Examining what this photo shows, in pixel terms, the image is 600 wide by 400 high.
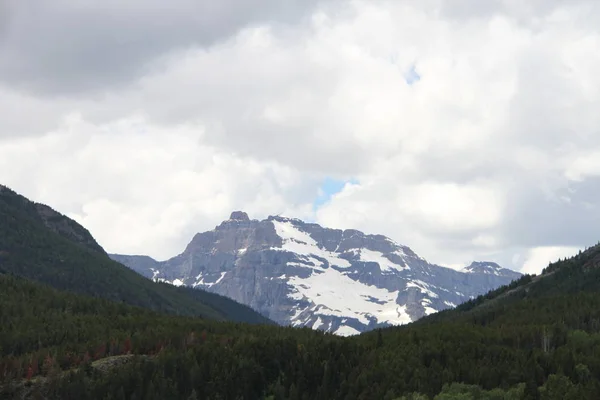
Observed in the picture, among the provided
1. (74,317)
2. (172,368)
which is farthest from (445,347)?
(74,317)

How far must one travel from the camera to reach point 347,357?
4938 inches

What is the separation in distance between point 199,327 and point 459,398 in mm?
91047

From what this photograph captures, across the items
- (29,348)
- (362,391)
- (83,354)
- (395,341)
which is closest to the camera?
(362,391)

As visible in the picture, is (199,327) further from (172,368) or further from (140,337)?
(172,368)

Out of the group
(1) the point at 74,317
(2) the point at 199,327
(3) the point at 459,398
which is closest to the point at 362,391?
(3) the point at 459,398

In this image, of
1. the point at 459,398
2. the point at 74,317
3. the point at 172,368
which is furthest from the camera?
the point at 74,317

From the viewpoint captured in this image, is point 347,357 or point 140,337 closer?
point 347,357

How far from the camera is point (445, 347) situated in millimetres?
129500

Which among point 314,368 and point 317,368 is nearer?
point 317,368

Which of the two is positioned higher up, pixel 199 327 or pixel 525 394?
pixel 199 327

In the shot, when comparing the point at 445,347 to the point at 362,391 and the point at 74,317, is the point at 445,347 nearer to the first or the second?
the point at 362,391

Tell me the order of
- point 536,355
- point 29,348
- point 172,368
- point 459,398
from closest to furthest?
point 459,398 → point 172,368 → point 536,355 → point 29,348

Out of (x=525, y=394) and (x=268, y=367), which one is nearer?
(x=525, y=394)

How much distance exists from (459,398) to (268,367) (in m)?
37.1
